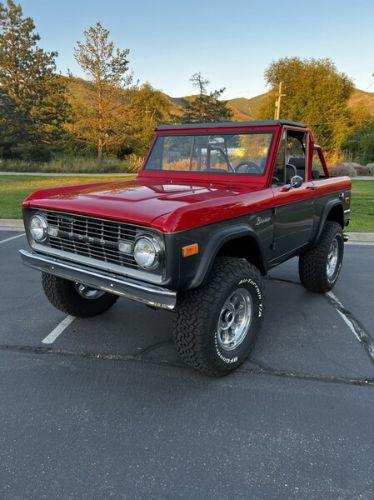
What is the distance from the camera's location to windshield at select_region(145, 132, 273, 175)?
3.80m

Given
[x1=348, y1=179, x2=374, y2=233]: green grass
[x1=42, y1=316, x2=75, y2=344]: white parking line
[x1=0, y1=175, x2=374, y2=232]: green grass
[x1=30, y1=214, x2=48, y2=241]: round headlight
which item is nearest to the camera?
[x1=30, y1=214, x2=48, y2=241]: round headlight

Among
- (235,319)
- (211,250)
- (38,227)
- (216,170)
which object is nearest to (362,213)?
(216,170)

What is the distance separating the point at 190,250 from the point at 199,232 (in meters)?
0.14

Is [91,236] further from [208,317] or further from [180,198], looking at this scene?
[208,317]

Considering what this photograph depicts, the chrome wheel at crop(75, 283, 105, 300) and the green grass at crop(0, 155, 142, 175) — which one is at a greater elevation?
the chrome wheel at crop(75, 283, 105, 300)

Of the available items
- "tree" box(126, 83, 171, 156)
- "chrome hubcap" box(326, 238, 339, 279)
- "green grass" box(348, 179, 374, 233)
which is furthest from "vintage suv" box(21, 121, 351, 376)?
"tree" box(126, 83, 171, 156)

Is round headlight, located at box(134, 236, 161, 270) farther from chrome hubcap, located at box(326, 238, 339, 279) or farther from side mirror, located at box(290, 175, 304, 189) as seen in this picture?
chrome hubcap, located at box(326, 238, 339, 279)

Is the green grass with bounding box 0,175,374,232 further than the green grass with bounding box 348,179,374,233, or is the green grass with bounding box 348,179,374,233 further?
the green grass with bounding box 0,175,374,232

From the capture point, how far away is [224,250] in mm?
3238

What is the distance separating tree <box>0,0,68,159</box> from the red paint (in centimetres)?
2990

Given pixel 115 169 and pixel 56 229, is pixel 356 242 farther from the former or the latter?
pixel 115 169

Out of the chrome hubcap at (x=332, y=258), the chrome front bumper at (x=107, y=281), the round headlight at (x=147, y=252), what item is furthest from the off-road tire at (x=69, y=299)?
the chrome hubcap at (x=332, y=258)

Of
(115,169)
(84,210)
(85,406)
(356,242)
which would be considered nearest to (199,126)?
(84,210)

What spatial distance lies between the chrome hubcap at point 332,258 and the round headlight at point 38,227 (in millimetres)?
3301
